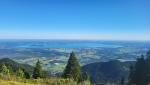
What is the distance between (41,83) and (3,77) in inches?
130

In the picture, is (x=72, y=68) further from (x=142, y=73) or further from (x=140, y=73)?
(x=142, y=73)

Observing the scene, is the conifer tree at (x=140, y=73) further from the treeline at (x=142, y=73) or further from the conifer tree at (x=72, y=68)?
the conifer tree at (x=72, y=68)

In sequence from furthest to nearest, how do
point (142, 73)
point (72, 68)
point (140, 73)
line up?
1. point (72, 68)
2. point (140, 73)
3. point (142, 73)

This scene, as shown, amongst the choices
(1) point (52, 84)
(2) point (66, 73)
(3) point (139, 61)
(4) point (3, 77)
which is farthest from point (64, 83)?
(3) point (139, 61)

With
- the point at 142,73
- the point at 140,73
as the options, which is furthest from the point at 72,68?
the point at 142,73

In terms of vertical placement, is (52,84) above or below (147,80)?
above

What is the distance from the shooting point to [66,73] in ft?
170

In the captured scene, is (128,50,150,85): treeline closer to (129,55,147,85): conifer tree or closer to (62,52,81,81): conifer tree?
(129,55,147,85): conifer tree

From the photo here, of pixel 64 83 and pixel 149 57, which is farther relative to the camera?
pixel 149 57

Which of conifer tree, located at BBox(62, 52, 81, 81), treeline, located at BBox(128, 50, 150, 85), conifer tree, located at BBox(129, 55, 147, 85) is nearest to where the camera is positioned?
treeline, located at BBox(128, 50, 150, 85)

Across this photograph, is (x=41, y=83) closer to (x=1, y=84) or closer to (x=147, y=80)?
(x=1, y=84)

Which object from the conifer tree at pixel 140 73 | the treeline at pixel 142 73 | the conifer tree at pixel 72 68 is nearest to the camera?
the treeline at pixel 142 73

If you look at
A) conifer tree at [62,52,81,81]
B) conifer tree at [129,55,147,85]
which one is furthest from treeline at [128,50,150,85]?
conifer tree at [62,52,81,81]

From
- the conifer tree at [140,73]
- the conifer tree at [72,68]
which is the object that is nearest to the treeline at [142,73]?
the conifer tree at [140,73]
